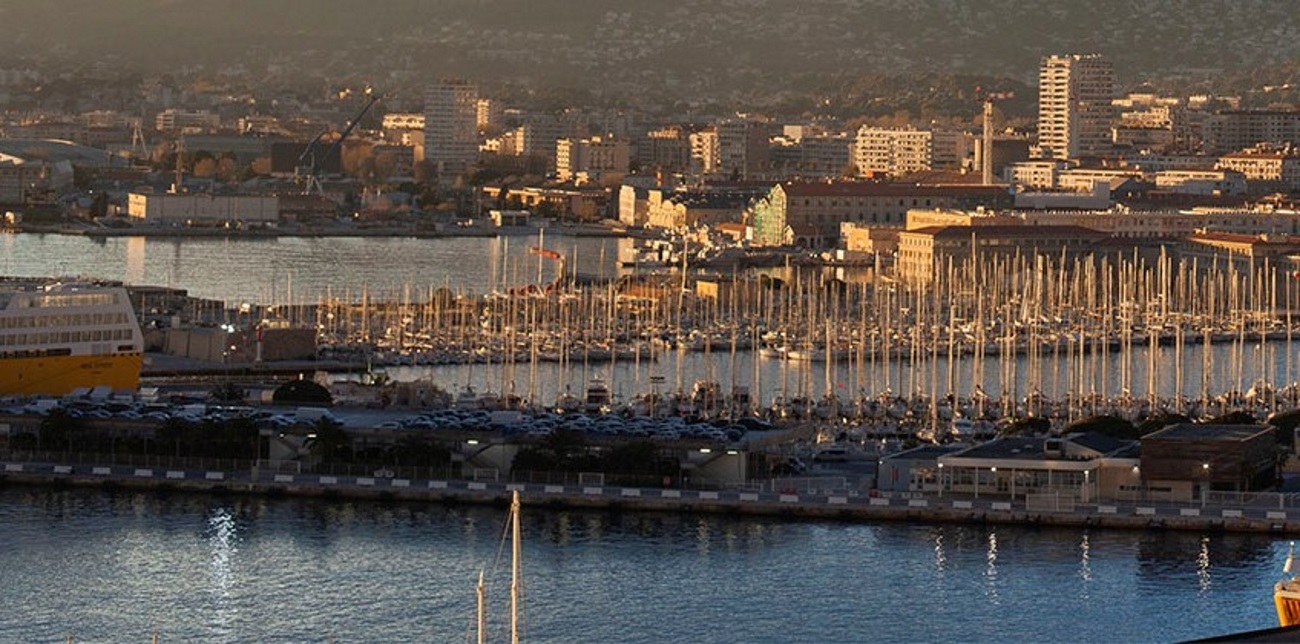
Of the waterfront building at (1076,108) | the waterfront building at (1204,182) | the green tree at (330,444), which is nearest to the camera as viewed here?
the green tree at (330,444)

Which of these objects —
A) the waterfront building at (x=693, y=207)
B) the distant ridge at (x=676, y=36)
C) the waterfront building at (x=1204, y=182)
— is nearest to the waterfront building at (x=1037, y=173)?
the waterfront building at (x=1204, y=182)

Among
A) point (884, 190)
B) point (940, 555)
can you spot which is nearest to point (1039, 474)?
point (940, 555)

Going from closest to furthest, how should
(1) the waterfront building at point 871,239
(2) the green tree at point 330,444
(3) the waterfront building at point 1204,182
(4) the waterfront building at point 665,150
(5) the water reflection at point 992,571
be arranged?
(5) the water reflection at point 992,571 → (2) the green tree at point 330,444 → (1) the waterfront building at point 871,239 → (3) the waterfront building at point 1204,182 → (4) the waterfront building at point 665,150

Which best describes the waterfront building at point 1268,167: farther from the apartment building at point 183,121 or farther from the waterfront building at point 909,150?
the apartment building at point 183,121

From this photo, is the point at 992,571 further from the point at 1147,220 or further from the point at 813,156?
the point at 813,156

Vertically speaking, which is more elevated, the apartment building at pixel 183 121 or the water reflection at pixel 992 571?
the apartment building at pixel 183 121

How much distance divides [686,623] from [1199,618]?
5.92ft

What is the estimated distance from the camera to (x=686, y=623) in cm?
1134

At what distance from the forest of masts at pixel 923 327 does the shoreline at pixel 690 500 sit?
4195 millimetres

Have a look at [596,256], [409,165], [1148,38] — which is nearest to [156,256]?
[596,256]

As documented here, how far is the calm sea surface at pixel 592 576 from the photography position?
1125cm

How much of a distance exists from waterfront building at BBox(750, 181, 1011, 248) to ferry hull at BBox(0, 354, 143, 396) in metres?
17.9

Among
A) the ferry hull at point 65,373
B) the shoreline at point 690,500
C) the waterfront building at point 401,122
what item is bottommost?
the shoreline at point 690,500

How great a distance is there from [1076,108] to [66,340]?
3061cm
